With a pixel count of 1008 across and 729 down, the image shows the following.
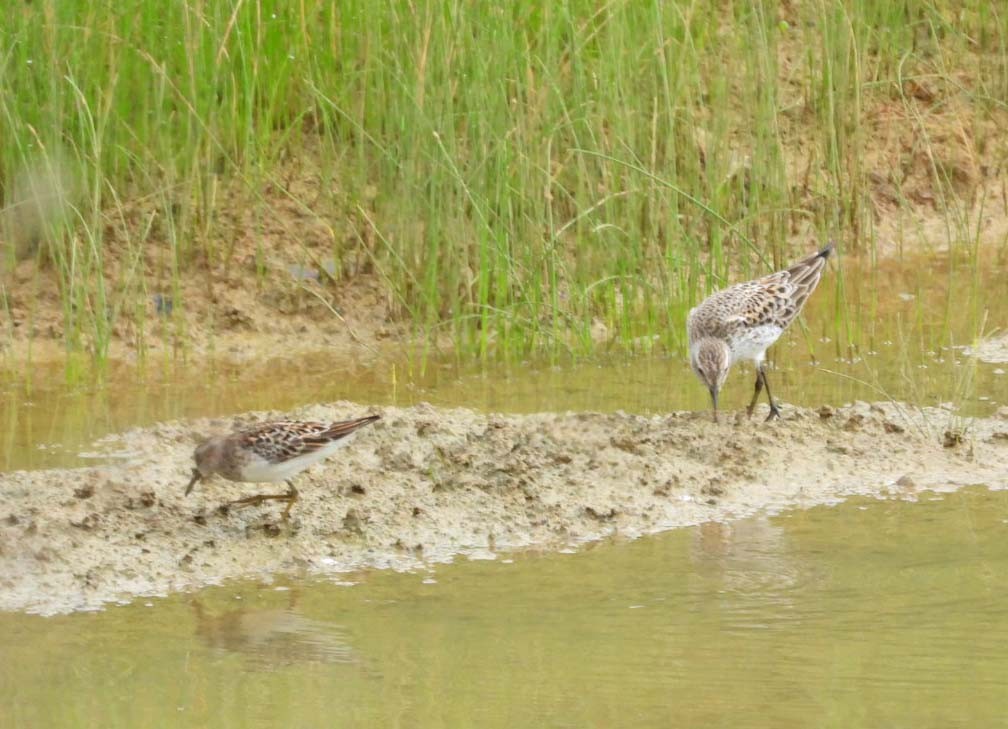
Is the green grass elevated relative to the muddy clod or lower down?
elevated

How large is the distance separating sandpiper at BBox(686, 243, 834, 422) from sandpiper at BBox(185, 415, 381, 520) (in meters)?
1.77

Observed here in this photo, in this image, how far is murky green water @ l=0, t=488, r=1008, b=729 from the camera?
4770 mm

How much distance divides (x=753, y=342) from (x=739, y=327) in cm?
14

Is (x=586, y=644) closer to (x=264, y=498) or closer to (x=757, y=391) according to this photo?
(x=264, y=498)

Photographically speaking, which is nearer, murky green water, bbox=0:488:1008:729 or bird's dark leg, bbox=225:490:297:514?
murky green water, bbox=0:488:1008:729

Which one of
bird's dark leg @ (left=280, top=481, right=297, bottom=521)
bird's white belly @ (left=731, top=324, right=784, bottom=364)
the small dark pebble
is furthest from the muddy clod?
the small dark pebble

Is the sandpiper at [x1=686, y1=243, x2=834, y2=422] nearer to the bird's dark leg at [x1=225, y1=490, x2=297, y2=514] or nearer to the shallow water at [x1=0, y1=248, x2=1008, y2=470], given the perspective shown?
the shallow water at [x1=0, y1=248, x2=1008, y2=470]

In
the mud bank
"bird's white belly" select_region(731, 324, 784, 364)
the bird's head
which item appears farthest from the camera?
Result: "bird's white belly" select_region(731, 324, 784, 364)

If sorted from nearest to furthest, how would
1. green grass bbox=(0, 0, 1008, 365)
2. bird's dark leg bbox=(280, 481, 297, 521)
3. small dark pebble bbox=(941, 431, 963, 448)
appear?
bird's dark leg bbox=(280, 481, 297, 521) → small dark pebble bbox=(941, 431, 963, 448) → green grass bbox=(0, 0, 1008, 365)

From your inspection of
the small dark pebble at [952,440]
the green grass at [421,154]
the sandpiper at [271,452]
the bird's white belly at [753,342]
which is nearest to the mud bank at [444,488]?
the small dark pebble at [952,440]

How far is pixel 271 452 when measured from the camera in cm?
646

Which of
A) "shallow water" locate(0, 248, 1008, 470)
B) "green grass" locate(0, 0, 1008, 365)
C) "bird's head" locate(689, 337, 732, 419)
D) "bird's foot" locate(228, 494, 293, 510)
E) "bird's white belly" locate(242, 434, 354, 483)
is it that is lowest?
"shallow water" locate(0, 248, 1008, 470)

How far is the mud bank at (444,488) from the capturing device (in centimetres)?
625

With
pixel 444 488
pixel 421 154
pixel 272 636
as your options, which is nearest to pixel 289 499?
pixel 444 488
